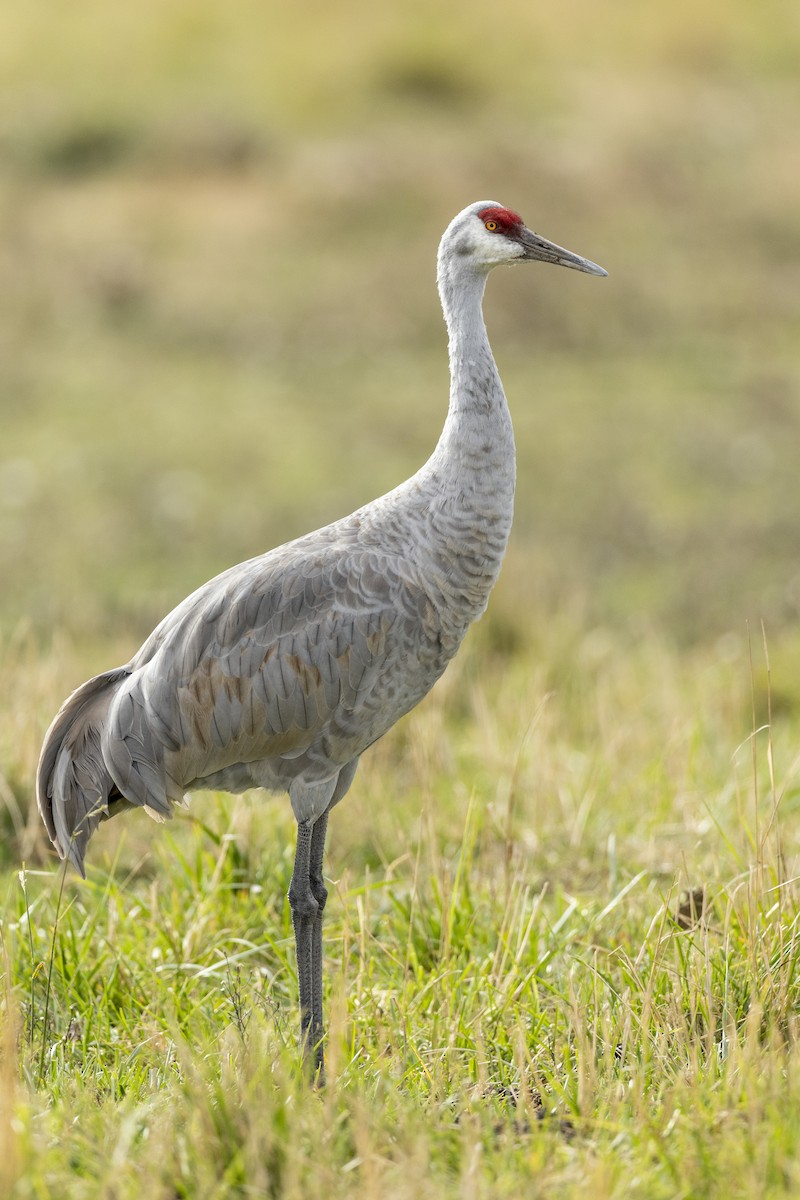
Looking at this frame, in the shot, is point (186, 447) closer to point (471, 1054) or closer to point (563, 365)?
point (563, 365)

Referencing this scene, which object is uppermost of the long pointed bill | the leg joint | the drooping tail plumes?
the long pointed bill

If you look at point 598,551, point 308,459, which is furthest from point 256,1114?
point 308,459

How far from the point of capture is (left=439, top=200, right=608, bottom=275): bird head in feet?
11.5

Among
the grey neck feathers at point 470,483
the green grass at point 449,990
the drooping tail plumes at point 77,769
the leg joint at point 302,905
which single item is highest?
the grey neck feathers at point 470,483

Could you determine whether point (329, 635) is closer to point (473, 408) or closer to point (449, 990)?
point (473, 408)

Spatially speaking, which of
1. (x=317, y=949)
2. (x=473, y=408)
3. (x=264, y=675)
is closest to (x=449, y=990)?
(x=317, y=949)

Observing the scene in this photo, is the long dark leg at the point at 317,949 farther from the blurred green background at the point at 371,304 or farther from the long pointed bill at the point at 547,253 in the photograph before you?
the blurred green background at the point at 371,304

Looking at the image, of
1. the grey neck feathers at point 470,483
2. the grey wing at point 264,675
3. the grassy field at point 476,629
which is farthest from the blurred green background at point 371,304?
the grey neck feathers at point 470,483

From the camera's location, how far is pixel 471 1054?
327 centimetres

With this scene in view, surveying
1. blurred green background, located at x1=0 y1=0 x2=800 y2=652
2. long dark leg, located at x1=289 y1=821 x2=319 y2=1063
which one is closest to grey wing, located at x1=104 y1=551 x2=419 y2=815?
long dark leg, located at x1=289 y1=821 x2=319 y2=1063

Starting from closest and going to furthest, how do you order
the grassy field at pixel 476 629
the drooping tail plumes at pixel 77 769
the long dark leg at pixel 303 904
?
1. the grassy field at pixel 476 629
2. the long dark leg at pixel 303 904
3. the drooping tail plumes at pixel 77 769

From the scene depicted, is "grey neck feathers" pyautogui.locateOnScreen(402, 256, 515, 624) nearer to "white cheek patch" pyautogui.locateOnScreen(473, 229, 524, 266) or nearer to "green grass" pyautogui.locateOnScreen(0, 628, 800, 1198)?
"white cheek patch" pyautogui.locateOnScreen(473, 229, 524, 266)

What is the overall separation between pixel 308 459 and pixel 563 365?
315cm

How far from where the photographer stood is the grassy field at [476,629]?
9.06 feet
